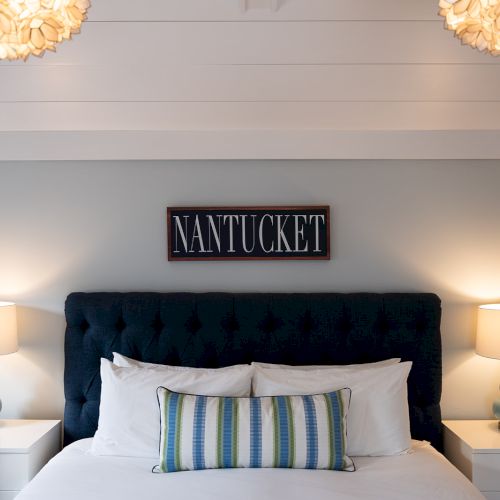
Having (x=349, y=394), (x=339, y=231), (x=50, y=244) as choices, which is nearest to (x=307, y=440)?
(x=349, y=394)

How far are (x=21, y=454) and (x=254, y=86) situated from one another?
180 centimetres

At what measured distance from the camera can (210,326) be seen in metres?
2.55

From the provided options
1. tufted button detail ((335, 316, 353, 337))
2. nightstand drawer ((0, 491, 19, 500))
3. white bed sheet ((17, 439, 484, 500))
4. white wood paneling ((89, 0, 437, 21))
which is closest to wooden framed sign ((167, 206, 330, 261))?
tufted button detail ((335, 316, 353, 337))

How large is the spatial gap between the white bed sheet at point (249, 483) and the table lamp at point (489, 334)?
0.56 metres

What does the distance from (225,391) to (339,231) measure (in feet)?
3.02

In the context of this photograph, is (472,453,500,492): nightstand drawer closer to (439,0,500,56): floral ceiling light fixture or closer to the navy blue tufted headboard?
the navy blue tufted headboard

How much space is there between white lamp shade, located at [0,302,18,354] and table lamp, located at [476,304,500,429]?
2.06m

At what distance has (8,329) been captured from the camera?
2.51 m

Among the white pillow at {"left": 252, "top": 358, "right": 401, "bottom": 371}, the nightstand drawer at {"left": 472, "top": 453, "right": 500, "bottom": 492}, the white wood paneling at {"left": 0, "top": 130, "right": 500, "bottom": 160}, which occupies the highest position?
the white wood paneling at {"left": 0, "top": 130, "right": 500, "bottom": 160}

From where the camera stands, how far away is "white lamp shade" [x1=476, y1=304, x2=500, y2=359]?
8.15ft

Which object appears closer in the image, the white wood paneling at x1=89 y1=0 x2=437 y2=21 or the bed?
the white wood paneling at x1=89 y1=0 x2=437 y2=21

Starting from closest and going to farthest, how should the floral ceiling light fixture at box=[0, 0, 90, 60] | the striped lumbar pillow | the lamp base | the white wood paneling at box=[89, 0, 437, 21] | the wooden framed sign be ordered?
the floral ceiling light fixture at box=[0, 0, 90, 60] < the striped lumbar pillow < the white wood paneling at box=[89, 0, 437, 21] < the lamp base < the wooden framed sign

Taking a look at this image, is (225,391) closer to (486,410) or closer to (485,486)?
(485,486)

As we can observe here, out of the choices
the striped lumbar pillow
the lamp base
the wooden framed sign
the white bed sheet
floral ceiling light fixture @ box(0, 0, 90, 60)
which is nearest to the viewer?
floral ceiling light fixture @ box(0, 0, 90, 60)
